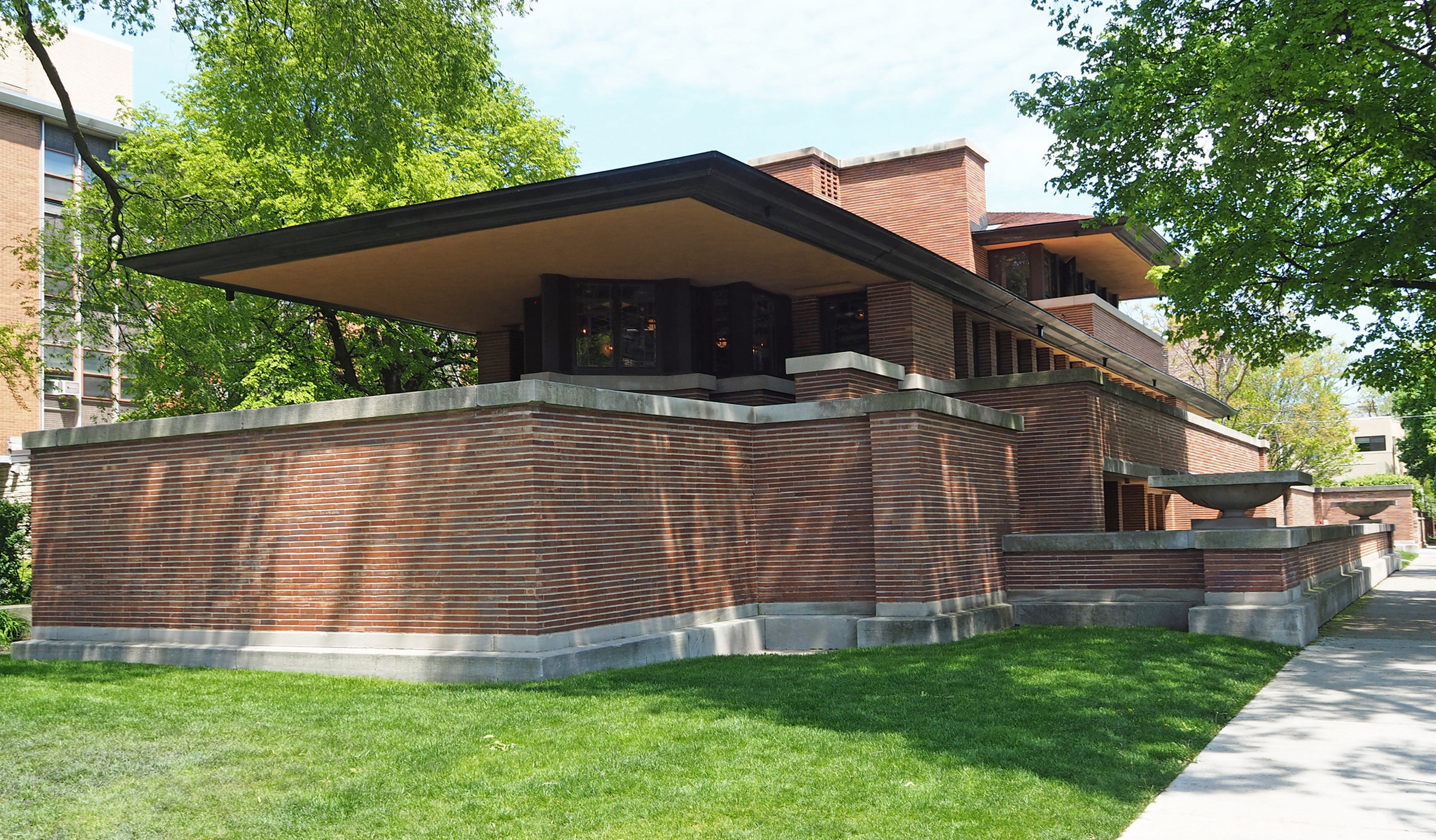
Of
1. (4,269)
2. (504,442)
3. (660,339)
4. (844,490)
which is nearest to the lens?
(504,442)

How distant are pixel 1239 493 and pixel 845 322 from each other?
7149 mm

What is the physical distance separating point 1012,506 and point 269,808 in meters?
12.0

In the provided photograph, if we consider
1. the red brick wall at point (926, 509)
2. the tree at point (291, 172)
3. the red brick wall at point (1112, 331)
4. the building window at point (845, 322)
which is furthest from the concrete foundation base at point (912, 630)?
the red brick wall at point (1112, 331)

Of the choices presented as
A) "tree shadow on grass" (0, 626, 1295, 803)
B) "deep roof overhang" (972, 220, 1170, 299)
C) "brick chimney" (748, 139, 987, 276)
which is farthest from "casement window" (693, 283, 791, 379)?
"brick chimney" (748, 139, 987, 276)

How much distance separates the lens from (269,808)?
6.17m

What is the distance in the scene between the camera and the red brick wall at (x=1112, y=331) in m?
25.5

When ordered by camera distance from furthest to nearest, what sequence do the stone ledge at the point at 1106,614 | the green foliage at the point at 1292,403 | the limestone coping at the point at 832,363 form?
the green foliage at the point at 1292,403 < the limestone coping at the point at 832,363 < the stone ledge at the point at 1106,614

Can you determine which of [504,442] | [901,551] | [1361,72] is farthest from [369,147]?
[1361,72]

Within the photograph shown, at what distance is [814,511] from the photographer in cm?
1400

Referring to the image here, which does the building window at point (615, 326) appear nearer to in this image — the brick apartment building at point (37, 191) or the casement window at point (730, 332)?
the casement window at point (730, 332)

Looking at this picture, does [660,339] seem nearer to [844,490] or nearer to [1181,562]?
[844,490]

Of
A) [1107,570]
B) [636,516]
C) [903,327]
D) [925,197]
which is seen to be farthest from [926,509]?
[925,197]

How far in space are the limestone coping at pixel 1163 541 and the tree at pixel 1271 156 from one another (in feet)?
16.3

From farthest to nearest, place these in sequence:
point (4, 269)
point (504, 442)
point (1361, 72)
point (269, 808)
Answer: point (4, 269) < point (1361, 72) < point (504, 442) < point (269, 808)
